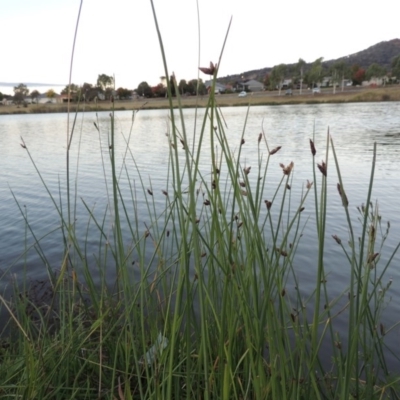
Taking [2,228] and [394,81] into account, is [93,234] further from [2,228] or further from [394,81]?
[394,81]

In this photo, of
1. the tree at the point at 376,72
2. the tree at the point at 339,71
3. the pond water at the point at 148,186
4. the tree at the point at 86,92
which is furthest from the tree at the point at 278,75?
the tree at the point at 86,92

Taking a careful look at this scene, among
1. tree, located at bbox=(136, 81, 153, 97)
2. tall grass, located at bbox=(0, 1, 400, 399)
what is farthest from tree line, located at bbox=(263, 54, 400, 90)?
tall grass, located at bbox=(0, 1, 400, 399)

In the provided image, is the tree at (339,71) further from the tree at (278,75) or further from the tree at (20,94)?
the tree at (20,94)

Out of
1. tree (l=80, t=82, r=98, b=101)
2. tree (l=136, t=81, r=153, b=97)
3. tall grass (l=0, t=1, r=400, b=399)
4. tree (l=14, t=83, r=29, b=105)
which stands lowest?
tree (l=14, t=83, r=29, b=105)

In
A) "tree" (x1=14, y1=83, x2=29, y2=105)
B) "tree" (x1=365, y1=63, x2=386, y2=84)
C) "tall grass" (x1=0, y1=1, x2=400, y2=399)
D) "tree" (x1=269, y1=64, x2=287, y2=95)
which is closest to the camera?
"tall grass" (x1=0, y1=1, x2=400, y2=399)

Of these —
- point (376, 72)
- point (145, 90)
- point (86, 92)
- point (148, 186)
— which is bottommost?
point (148, 186)

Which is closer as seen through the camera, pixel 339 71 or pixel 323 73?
pixel 323 73

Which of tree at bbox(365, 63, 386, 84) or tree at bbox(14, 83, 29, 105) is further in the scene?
tree at bbox(365, 63, 386, 84)

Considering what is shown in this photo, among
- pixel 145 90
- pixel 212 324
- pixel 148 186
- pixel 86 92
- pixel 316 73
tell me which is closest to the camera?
pixel 212 324

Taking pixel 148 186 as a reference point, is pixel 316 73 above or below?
above

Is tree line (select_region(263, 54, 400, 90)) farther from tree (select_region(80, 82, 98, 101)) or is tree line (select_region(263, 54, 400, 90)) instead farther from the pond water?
tree (select_region(80, 82, 98, 101))

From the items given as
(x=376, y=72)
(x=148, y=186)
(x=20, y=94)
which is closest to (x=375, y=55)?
(x=376, y=72)

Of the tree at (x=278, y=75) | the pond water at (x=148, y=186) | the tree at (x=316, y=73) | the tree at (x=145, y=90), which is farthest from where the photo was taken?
the tree at (x=278, y=75)

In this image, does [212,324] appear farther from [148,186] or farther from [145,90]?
[148,186]
